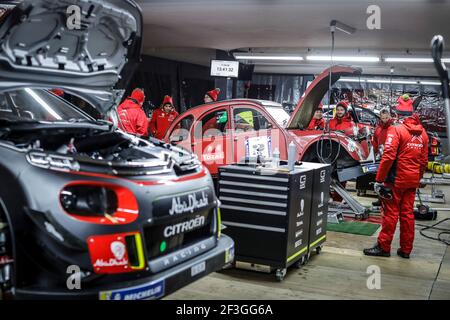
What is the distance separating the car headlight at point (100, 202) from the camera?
108 inches

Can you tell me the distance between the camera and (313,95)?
805 centimetres

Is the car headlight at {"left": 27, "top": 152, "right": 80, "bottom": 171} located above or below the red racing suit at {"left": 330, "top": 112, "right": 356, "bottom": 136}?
below

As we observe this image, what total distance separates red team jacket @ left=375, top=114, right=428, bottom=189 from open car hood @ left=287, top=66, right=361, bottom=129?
188 cm

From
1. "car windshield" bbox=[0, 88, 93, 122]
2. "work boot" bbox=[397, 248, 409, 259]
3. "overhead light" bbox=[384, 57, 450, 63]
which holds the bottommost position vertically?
"work boot" bbox=[397, 248, 409, 259]

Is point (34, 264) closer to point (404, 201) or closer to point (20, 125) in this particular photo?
point (20, 125)

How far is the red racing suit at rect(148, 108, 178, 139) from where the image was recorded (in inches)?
414

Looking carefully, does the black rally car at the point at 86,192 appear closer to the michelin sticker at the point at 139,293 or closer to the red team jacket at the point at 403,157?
the michelin sticker at the point at 139,293

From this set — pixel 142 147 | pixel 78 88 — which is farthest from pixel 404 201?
pixel 78 88

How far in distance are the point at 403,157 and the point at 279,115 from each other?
3091 mm

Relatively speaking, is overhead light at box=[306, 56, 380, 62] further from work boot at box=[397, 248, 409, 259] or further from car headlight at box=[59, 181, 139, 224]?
car headlight at box=[59, 181, 139, 224]

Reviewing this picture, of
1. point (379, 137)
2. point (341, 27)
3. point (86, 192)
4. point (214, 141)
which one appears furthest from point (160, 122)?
point (86, 192)

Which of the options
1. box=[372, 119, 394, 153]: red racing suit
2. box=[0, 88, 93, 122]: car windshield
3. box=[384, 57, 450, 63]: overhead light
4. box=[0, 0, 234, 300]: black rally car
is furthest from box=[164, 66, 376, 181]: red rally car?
box=[384, 57, 450, 63]: overhead light

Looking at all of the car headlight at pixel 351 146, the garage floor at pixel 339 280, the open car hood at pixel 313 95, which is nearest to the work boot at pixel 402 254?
the garage floor at pixel 339 280
